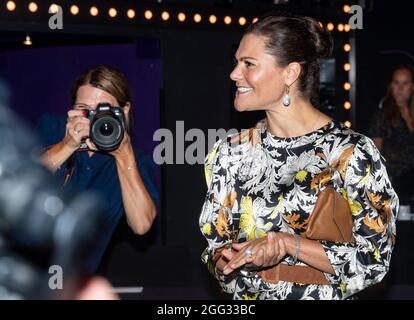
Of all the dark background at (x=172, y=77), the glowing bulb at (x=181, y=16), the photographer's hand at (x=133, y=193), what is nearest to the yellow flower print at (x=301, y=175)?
the photographer's hand at (x=133, y=193)

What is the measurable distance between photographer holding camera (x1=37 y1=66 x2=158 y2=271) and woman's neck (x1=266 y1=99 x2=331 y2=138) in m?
0.57

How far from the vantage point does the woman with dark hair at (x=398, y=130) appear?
193 inches

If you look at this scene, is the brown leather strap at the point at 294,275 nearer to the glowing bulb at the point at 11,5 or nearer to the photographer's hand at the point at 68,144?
the photographer's hand at the point at 68,144

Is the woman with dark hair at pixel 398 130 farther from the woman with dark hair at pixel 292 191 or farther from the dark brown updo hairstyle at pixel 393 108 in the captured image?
the woman with dark hair at pixel 292 191

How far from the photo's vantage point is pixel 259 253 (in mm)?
1895

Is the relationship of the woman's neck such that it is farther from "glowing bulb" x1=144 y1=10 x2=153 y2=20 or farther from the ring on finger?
"glowing bulb" x1=144 y1=10 x2=153 y2=20

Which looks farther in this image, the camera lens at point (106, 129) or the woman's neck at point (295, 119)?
the camera lens at point (106, 129)

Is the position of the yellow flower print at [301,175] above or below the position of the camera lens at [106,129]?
below

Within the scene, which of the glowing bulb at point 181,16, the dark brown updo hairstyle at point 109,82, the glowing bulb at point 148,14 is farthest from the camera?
the glowing bulb at point 181,16

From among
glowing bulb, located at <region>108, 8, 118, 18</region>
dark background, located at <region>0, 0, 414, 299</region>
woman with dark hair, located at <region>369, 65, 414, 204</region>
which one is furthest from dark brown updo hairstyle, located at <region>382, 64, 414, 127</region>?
glowing bulb, located at <region>108, 8, 118, 18</region>

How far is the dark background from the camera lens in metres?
3.95

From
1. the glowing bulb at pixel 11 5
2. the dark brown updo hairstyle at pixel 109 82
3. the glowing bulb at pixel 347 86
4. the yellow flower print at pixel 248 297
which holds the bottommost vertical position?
the yellow flower print at pixel 248 297

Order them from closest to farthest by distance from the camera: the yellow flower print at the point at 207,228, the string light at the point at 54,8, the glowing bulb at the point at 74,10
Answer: the yellow flower print at the point at 207,228
the string light at the point at 54,8
the glowing bulb at the point at 74,10
